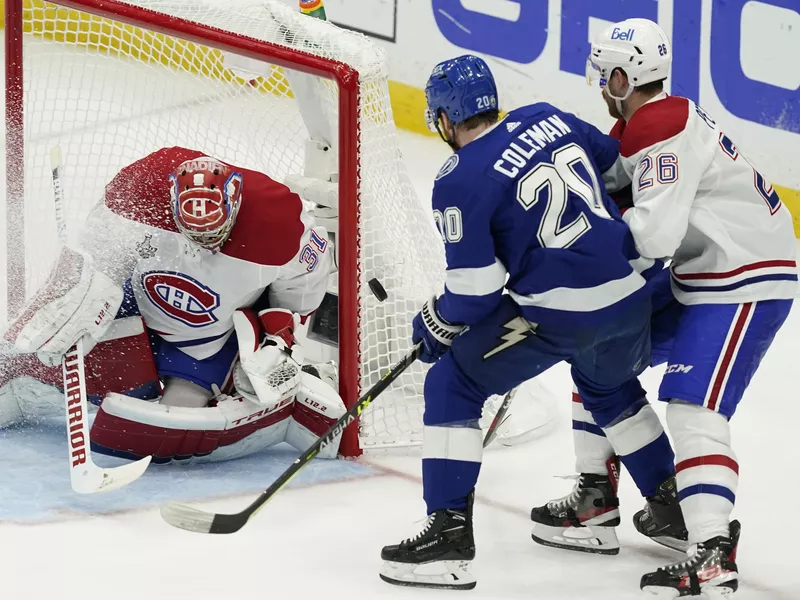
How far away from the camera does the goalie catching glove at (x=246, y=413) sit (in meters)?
3.21

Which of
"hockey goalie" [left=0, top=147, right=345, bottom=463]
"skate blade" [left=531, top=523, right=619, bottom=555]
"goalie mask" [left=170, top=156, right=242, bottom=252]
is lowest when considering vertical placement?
"skate blade" [left=531, top=523, right=619, bottom=555]

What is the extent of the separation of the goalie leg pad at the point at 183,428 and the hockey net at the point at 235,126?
A: 0.76 feet

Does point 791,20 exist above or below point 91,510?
above

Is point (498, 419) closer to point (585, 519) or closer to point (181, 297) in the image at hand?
point (585, 519)

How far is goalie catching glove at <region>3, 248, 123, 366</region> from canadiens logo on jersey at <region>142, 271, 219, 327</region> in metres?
0.08

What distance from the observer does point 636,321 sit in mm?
2672

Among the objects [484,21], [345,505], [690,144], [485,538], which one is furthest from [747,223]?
[484,21]

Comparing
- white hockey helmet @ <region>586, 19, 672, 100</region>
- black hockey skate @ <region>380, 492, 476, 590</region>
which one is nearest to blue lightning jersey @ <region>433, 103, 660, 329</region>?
white hockey helmet @ <region>586, 19, 672, 100</region>

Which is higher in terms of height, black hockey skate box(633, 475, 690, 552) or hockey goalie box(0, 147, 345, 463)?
hockey goalie box(0, 147, 345, 463)

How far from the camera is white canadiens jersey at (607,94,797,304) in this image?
2584mm

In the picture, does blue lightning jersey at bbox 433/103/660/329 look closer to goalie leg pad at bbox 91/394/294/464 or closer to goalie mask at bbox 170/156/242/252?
goalie mask at bbox 170/156/242/252

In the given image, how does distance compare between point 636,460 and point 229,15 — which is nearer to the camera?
point 636,460

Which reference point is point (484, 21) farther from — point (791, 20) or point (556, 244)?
point (556, 244)

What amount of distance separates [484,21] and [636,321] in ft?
10.8
